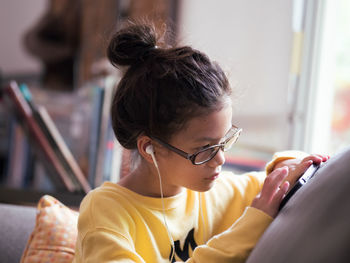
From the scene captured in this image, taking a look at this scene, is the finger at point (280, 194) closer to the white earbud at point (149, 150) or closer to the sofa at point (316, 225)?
the sofa at point (316, 225)

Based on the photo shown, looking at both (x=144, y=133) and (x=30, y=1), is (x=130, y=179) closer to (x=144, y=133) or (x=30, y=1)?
(x=144, y=133)

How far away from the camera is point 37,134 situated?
2074 millimetres

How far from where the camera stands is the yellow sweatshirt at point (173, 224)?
32.7 inches

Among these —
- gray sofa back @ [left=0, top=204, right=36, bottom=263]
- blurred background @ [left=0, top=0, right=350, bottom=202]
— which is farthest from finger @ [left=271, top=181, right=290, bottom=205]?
blurred background @ [left=0, top=0, right=350, bottom=202]

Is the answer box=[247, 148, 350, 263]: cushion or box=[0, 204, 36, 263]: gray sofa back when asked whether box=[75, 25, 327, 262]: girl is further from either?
box=[0, 204, 36, 263]: gray sofa back

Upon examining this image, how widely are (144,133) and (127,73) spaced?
5.7 inches

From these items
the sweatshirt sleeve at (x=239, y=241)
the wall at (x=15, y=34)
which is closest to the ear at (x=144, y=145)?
the sweatshirt sleeve at (x=239, y=241)

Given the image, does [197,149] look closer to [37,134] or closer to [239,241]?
[239,241]

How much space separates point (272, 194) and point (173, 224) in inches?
11.4

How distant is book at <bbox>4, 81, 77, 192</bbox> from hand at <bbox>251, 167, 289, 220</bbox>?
51.3 inches

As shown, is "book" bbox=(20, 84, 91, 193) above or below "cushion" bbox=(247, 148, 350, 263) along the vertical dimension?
below

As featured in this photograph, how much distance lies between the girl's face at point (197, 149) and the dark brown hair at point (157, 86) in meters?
0.02

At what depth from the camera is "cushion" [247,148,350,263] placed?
22.6 inches

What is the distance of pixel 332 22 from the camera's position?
226 cm
